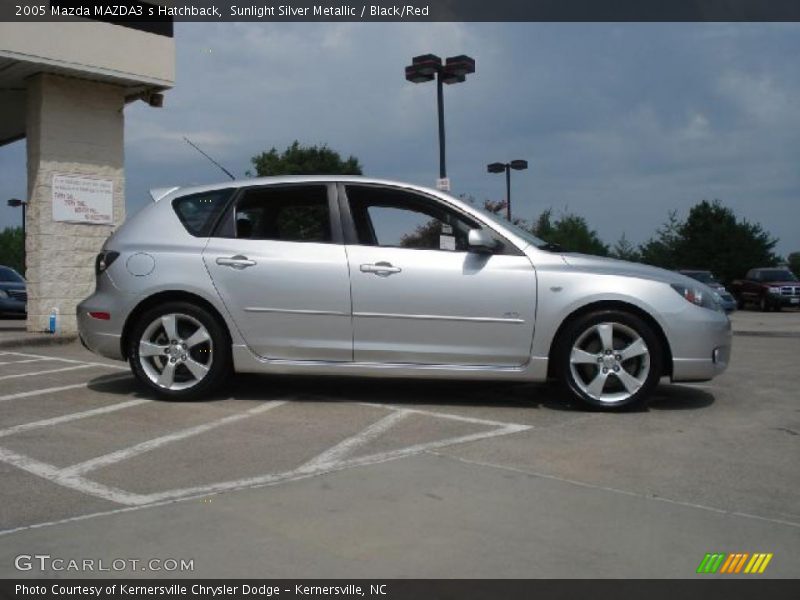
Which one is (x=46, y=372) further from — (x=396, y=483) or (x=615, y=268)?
(x=615, y=268)

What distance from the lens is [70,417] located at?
5477mm

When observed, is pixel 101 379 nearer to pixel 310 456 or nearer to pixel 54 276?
pixel 310 456

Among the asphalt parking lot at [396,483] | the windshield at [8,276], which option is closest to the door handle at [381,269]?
the asphalt parking lot at [396,483]

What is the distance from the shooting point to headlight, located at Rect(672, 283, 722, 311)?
228 inches

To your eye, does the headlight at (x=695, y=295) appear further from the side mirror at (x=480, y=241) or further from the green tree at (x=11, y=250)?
the green tree at (x=11, y=250)

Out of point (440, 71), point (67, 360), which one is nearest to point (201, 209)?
point (67, 360)

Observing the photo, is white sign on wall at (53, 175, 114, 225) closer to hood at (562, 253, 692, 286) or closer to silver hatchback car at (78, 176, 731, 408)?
silver hatchback car at (78, 176, 731, 408)

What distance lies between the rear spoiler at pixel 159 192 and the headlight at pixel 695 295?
379 cm

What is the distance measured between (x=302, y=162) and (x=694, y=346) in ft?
93.4

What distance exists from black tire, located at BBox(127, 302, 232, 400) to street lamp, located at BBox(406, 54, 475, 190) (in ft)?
32.8

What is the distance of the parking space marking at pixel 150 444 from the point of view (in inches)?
167

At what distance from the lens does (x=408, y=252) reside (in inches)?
230

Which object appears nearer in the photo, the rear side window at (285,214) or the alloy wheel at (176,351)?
the alloy wheel at (176,351)

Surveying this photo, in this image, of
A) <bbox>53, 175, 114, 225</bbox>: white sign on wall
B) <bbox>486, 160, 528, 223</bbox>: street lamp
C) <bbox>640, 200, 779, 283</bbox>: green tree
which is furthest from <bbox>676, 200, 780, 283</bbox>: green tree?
<bbox>53, 175, 114, 225</bbox>: white sign on wall
